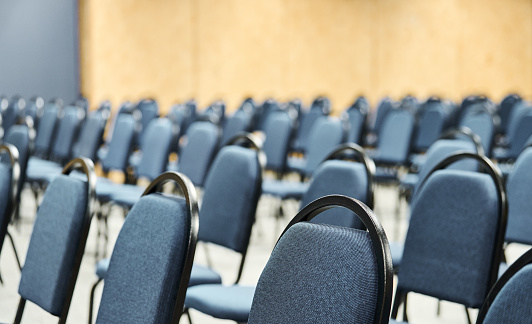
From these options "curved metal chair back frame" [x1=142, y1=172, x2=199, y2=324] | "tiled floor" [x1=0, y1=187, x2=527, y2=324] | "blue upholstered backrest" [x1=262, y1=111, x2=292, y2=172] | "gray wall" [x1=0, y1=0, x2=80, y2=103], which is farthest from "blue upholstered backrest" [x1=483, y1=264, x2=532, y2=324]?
"gray wall" [x1=0, y1=0, x2=80, y2=103]

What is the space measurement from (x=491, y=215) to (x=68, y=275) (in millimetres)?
1420

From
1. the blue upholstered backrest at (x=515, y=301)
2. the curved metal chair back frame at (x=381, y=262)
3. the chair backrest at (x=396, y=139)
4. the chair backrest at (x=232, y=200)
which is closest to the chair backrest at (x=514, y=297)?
the blue upholstered backrest at (x=515, y=301)

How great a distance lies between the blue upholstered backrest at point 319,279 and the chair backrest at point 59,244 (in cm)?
81

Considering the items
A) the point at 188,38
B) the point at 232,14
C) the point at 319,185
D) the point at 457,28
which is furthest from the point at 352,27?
the point at 319,185

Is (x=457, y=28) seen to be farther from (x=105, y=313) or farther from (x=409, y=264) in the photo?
(x=105, y=313)

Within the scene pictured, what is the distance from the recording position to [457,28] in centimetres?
1561

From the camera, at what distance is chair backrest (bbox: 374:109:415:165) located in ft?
21.3

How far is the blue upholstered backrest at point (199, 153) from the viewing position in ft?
16.4

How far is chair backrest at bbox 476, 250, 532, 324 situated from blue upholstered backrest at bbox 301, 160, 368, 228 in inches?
60.3

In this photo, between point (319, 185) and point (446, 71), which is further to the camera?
point (446, 71)

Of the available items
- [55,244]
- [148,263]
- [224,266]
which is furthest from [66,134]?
[148,263]

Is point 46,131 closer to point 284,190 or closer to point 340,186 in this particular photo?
point 284,190

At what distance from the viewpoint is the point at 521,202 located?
3.11m

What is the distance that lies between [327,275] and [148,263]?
1.86 feet
